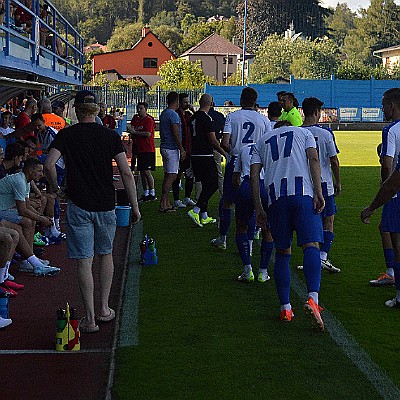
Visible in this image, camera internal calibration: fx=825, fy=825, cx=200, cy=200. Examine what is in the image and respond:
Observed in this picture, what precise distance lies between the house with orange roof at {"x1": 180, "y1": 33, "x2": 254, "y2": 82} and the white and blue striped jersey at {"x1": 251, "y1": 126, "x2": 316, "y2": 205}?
97660mm

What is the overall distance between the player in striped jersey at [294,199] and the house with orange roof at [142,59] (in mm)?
92336

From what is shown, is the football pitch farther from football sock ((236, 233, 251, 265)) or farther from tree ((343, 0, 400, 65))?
tree ((343, 0, 400, 65))

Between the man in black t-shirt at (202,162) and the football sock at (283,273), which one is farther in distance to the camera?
the man in black t-shirt at (202,162)

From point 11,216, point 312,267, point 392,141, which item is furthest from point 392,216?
point 11,216

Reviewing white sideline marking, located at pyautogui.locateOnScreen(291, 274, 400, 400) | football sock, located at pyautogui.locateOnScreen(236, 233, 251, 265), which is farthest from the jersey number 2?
white sideline marking, located at pyautogui.locateOnScreen(291, 274, 400, 400)

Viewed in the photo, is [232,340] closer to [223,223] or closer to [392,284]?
[392,284]

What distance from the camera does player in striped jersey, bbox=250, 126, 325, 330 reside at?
709cm

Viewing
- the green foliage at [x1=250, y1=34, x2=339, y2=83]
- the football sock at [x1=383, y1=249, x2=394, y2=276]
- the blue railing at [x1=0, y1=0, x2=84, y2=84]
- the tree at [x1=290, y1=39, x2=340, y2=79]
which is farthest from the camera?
the green foliage at [x1=250, y1=34, x2=339, y2=83]

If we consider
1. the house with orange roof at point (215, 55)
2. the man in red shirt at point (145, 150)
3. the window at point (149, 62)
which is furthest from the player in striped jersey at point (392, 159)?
the house with orange roof at point (215, 55)

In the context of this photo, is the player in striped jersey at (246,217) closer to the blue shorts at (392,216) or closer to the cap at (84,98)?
the blue shorts at (392,216)

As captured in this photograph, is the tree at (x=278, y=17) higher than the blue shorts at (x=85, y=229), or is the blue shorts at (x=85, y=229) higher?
the tree at (x=278, y=17)

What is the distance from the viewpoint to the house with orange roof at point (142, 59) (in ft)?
325

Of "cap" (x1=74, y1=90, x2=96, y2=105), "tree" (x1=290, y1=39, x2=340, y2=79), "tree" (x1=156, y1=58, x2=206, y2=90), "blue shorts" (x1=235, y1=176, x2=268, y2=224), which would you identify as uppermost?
"tree" (x1=290, y1=39, x2=340, y2=79)

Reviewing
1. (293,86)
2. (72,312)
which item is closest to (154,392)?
(72,312)
